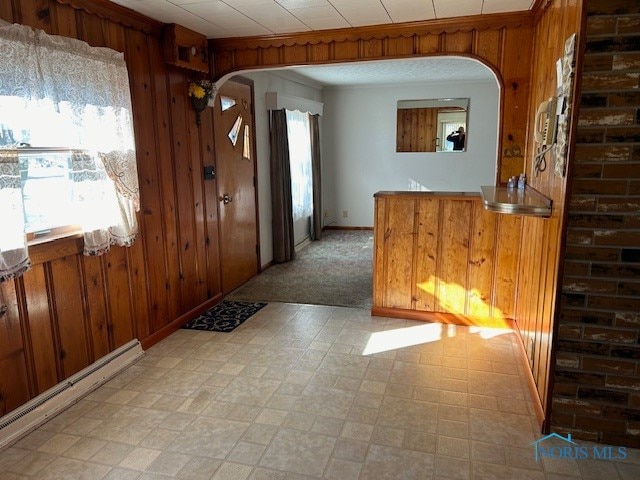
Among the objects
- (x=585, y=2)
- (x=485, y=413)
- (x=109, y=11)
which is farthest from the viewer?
(x=109, y=11)

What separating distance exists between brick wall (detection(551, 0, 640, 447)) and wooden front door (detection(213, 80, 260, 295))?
3007mm

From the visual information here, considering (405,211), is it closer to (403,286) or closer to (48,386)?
(403,286)

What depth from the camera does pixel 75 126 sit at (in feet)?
7.96

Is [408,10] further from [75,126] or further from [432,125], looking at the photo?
[432,125]

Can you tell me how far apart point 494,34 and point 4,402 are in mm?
3645

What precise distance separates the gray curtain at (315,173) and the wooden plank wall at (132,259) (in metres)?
Result: 2.80

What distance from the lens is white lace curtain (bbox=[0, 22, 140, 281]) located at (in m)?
2.07

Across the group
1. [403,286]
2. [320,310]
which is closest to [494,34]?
[403,286]

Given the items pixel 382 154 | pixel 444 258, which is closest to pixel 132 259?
pixel 444 258

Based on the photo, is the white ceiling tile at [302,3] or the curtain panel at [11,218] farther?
the white ceiling tile at [302,3]

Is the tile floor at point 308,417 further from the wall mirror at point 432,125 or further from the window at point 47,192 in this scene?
the wall mirror at point 432,125

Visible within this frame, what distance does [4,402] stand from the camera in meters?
2.20

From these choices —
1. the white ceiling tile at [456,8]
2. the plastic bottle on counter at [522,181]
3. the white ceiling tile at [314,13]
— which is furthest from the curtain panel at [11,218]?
the plastic bottle on counter at [522,181]

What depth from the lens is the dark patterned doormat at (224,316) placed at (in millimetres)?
3586
